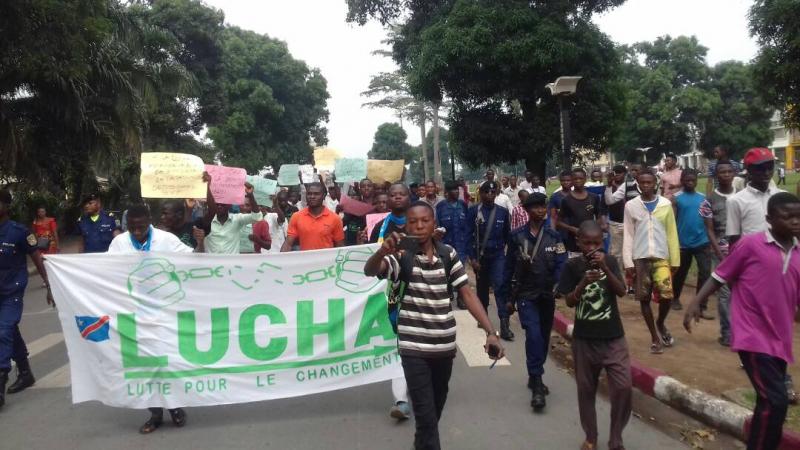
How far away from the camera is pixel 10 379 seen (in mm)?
6215

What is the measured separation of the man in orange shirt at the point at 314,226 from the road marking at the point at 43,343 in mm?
3727

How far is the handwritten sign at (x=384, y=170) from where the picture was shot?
39.6 feet

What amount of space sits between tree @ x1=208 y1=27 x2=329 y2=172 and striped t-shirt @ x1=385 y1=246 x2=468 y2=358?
29.8m

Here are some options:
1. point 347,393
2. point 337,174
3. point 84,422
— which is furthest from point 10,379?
point 337,174

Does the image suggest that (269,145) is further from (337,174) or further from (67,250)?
(337,174)

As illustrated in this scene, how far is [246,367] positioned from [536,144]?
632 inches

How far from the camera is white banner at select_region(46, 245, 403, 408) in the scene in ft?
15.9

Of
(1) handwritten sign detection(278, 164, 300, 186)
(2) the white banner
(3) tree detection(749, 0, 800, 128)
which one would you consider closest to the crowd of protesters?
(2) the white banner

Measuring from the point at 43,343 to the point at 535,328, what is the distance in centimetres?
632

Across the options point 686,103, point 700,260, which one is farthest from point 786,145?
point 700,260

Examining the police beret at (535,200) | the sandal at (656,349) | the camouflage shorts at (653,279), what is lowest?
the sandal at (656,349)

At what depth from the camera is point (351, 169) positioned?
43.5 ft

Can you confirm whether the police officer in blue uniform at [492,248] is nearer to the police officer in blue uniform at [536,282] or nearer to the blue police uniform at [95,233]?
the police officer in blue uniform at [536,282]

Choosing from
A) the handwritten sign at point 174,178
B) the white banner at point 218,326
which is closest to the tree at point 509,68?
the handwritten sign at point 174,178
